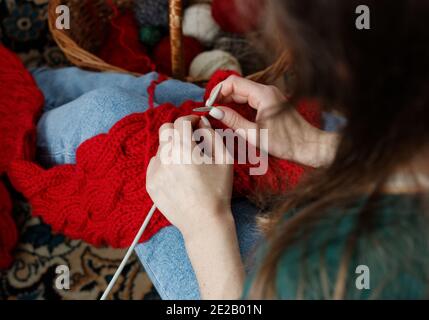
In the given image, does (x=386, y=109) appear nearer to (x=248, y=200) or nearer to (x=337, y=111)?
(x=337, y=111)

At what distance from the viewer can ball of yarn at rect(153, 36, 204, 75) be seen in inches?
44.9

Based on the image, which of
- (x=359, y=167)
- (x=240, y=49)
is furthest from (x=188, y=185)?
(x=240, y=49)

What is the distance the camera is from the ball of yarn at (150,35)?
1.15 m

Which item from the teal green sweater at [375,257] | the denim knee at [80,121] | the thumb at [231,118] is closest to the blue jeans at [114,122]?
the denim knee at [80,121]

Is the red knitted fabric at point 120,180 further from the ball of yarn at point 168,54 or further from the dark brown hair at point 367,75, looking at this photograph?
the ball of yarn at point 168,54

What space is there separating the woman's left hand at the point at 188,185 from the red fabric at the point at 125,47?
48 centimetres

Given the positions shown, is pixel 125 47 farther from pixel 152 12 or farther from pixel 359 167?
pixel 359 167

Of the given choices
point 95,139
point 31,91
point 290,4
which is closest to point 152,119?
point 95,139

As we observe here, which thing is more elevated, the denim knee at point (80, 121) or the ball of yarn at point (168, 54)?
the ball of yarn at point (168, 54)

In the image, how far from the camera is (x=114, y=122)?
2.42 ft
